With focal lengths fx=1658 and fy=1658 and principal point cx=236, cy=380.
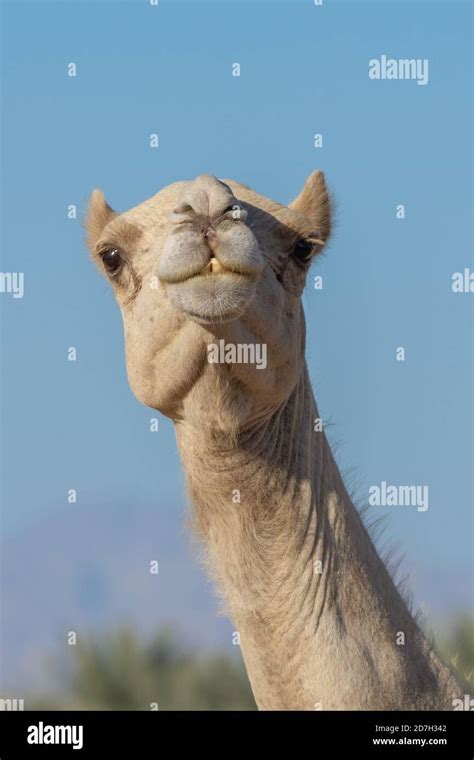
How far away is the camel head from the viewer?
7598mm

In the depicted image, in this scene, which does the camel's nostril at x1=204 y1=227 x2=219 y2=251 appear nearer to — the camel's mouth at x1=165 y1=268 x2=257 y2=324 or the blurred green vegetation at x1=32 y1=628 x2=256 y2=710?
the camel's mouth at x1=165 y1=268 x2=257 y2=324

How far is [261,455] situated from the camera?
8.23 metres

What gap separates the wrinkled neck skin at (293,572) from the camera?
Result: 788cm

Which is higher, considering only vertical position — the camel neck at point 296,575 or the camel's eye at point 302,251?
the camel's eye at point 302,251

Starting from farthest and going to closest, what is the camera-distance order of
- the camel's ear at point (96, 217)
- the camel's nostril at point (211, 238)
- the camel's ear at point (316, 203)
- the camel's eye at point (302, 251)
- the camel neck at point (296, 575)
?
the camel's ear at point (96, 217)
the camel's ear at point (316, 203)
the camel's eye at point (302, 251)
the camel neck at point (296, 575)
the camel's nostril at point (211, 238)

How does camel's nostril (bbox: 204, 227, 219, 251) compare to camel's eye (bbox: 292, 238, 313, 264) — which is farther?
camel's eye (bbox: 292, 238, 313, 264)

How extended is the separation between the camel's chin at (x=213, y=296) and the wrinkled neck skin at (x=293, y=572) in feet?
1.46

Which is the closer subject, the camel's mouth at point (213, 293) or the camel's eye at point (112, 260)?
the camel's mouth at point (213, 293)

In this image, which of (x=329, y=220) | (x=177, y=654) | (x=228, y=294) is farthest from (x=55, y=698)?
(x=228, y=294)

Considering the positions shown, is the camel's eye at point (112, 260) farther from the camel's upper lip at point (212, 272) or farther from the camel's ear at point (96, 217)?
the camel's upper lip at point (212, 272)

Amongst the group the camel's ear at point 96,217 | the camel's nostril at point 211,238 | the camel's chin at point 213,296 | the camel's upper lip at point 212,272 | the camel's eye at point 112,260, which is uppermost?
the camel's ear at point 96,217

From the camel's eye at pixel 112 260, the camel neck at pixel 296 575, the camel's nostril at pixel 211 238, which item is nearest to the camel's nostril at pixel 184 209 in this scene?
the camel's nostril at pixel 211 238

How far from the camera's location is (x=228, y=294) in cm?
760

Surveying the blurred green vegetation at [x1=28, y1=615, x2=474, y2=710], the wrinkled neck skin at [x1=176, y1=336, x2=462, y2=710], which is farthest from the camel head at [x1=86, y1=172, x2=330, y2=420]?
the blurred green vegetation at [x1=28, y1=615, x2=474, y2=710]
